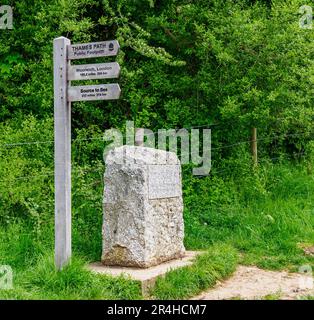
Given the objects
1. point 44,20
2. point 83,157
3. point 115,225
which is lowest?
point 115,225

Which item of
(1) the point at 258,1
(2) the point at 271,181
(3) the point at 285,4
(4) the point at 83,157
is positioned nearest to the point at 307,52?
(3) the point at 285,4

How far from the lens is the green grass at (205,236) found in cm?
502

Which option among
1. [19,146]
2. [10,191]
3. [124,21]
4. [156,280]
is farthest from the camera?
[124,21]

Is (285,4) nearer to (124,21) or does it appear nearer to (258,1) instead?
(258,1)

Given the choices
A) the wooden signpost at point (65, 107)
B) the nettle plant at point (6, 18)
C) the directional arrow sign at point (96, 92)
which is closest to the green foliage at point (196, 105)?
the nettle plant at point (6, 18)

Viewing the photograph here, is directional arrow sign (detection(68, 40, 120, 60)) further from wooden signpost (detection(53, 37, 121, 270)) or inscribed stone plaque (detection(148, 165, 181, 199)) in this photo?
inscribed stone plaque (detection(148, 165, 181, 199))

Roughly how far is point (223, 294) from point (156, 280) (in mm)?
672

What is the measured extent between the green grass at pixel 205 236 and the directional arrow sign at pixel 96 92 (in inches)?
58.7

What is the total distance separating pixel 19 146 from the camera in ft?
23.1

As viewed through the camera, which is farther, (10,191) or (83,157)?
(83,157)

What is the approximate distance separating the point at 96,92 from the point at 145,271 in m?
1.83

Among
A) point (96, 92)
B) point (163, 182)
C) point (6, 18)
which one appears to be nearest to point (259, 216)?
point (163, 182)

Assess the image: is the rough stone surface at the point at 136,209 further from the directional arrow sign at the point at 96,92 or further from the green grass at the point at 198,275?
the directional arrow sign at the point at 96,92

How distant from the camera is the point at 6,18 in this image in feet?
28.0
